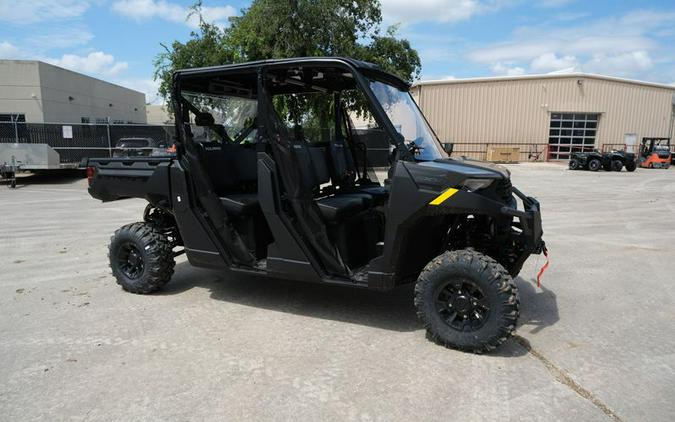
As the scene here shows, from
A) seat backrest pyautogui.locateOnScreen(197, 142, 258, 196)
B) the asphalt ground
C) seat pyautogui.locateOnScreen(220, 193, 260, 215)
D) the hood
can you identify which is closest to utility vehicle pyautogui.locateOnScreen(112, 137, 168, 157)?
the asphalt ground

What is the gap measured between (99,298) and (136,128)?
1723cm

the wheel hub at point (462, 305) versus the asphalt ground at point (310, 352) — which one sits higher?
the wheel hub at point (462, 305)

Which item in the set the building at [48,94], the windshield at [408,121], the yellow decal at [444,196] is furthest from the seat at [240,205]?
the building at [48,94]

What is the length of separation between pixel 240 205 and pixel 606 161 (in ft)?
86.4

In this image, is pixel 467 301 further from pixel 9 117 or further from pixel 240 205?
pixel 9 117

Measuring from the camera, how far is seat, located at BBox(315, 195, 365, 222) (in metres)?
4.16

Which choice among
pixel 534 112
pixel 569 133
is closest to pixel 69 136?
pixel 534 112

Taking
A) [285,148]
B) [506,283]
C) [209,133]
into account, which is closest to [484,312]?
[506,283]

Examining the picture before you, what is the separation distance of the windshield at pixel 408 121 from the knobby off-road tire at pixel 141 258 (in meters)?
2.77

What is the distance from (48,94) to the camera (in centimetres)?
2975

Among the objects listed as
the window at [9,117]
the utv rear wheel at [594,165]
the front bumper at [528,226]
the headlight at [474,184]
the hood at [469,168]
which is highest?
the window at [9,117]

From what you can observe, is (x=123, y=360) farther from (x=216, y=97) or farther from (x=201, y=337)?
(x=216, y=97)

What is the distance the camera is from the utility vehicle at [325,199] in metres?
3.68

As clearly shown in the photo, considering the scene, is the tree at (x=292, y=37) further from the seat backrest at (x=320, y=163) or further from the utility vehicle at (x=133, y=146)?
the seat backrest at (x=320, y=163)
